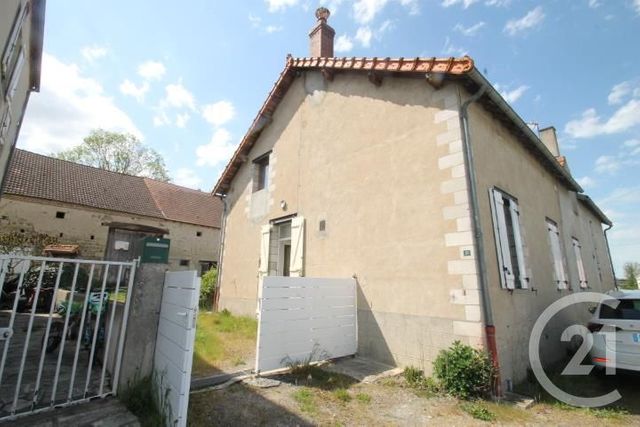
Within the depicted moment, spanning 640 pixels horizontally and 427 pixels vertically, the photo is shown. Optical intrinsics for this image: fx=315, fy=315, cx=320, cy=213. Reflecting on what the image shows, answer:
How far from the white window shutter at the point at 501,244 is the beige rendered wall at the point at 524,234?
0.39 feet

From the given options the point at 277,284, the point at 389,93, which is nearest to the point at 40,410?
the point at 277,284

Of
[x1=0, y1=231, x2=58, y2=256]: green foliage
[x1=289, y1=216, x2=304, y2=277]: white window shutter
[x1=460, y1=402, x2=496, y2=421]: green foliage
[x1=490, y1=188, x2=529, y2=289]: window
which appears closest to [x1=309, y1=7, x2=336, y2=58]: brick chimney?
[x1=289, y1=216, x2=304, y2=277]: white window shutter

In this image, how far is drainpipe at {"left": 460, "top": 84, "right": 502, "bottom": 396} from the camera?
174 inches

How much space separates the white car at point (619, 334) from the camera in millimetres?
4633

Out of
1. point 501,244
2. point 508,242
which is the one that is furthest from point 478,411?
point 508,242

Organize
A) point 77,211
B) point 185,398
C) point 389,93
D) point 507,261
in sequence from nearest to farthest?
point 185,398 → point 507,261 → point 389,93 → point 77,211

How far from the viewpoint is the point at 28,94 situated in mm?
9898

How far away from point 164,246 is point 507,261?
5386 millimetres

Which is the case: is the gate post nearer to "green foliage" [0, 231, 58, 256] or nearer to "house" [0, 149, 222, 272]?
"green foliage" [0, 231, 58, 256]

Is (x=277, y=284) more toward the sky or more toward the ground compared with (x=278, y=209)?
more toward the ground

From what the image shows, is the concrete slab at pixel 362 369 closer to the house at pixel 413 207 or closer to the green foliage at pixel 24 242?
the house at pixel 413 207

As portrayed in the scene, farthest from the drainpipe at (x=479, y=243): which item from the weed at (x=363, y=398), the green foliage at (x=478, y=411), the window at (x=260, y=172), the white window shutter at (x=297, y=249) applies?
the window at (x=260, y=172)

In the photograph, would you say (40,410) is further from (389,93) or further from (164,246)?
(389,93)

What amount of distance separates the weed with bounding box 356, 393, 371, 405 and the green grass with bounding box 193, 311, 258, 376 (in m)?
2.18
